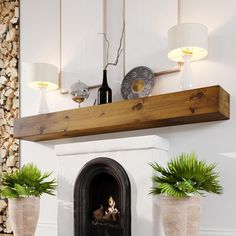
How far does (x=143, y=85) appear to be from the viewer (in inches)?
125

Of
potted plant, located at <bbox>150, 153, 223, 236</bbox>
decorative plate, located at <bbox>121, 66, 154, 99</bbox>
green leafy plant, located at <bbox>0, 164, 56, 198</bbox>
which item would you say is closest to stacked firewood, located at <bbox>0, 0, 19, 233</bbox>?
green leafy plant, located at <bbox>0, 164, 56, 198</bbox>

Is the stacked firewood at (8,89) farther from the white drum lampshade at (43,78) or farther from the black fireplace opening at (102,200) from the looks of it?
the black fireplace opening at (102,200)

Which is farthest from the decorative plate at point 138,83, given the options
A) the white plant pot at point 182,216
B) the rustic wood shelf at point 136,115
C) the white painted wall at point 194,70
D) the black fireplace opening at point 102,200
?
the white plant pot at point 182,216

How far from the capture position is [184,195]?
2.45m

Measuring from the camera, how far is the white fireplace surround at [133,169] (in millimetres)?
2766

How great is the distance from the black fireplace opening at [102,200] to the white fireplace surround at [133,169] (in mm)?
54

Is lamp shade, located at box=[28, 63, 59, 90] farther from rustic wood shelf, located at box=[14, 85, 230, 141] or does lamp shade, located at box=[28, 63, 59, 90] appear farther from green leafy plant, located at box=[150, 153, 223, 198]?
green leafy plant, located at box=[150, 153, 223, 198]

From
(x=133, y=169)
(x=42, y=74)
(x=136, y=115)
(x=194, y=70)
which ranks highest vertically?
(x=42, y=74)

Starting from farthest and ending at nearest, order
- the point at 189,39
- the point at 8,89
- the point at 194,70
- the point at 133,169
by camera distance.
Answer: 1. the point at 8,89
2. the point at 194,70
3. the point at 133,169
4. the point at 189,39

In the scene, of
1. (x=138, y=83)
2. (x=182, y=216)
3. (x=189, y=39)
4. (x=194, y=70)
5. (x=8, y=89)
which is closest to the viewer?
(x=182, y=216)

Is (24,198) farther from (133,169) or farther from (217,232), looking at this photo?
(217,232)

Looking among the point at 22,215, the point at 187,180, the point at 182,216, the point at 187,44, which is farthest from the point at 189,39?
the point at 22,215

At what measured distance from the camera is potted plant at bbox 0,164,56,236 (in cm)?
321

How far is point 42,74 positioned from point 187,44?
148 cm
